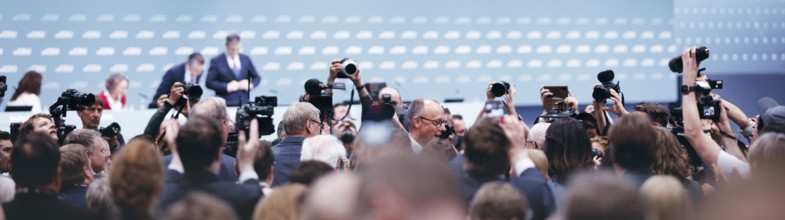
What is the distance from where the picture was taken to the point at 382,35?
9.85 meters

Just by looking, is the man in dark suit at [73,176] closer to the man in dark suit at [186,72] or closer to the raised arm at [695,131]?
the raised arm at [695,131]

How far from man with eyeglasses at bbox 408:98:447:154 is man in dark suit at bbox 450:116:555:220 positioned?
1930 millimetres

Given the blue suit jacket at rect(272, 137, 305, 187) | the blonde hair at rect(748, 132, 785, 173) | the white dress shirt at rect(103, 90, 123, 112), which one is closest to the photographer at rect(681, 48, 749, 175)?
the blonde hair at rect(748, 132, 785, 173)

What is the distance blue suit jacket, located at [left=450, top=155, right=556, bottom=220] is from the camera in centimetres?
320

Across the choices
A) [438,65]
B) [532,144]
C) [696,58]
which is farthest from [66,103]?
[438,65]

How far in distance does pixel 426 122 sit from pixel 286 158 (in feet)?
3.39

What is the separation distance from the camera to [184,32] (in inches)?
372

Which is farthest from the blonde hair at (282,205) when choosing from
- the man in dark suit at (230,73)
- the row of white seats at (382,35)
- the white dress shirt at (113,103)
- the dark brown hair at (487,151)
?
the row of white seats at (382,35)

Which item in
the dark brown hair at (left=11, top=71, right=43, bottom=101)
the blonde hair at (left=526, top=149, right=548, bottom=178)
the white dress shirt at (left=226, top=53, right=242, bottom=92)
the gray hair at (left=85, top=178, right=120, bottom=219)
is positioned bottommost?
the gray hair at (left=85, top=178, right=120, bottom=219)

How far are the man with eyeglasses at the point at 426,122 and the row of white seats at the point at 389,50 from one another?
173 inches

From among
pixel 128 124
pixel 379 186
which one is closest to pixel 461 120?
pixel 128 124

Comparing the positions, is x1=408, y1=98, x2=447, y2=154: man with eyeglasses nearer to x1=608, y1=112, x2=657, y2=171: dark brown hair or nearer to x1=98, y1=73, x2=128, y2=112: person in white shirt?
x1=608, y1=112, x2=657, y2=171: dark brown hair

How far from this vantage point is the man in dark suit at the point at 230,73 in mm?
8750

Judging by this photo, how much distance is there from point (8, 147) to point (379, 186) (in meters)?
3.72
